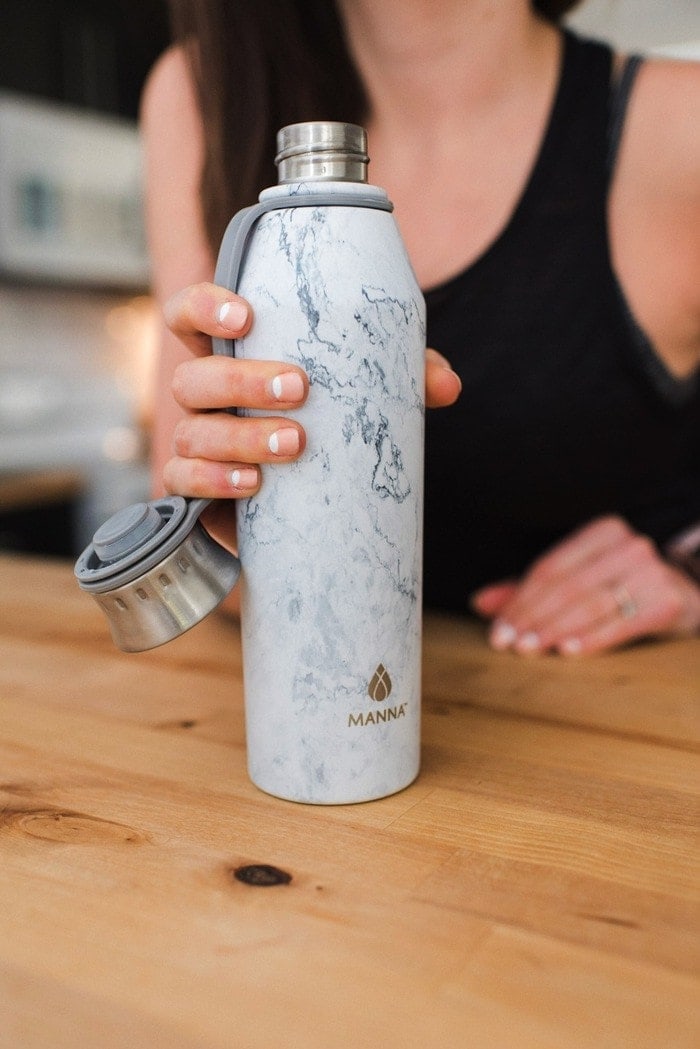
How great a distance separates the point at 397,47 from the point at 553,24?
228 mm

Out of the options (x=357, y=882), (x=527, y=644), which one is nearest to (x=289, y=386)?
(x=357, y=882)

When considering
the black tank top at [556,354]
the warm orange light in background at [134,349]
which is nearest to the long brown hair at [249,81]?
the black tank top at [556,354]

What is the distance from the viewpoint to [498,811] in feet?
1.75

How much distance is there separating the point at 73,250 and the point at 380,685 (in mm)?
2954

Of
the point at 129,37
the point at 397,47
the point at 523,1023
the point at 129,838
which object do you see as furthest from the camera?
the point at 129,37

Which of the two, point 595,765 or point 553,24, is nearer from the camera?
point 595,765

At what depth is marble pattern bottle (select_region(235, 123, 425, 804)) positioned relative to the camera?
0.50 meters

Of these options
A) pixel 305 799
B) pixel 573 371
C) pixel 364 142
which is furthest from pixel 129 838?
pixel 573 371

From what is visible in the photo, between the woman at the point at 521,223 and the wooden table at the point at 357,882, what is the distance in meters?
0.26

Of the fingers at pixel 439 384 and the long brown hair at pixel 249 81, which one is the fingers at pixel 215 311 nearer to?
the fingers at pixel 439 384

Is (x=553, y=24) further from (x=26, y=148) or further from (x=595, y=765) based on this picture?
(x=26, y=148)

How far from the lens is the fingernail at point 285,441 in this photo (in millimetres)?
497

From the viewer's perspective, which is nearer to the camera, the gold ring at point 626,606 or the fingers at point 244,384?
the fingers at point 244,384

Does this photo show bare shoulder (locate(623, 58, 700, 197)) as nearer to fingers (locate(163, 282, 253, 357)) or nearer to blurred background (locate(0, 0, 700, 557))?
fingers (locate(163, 282, 253, 357))
